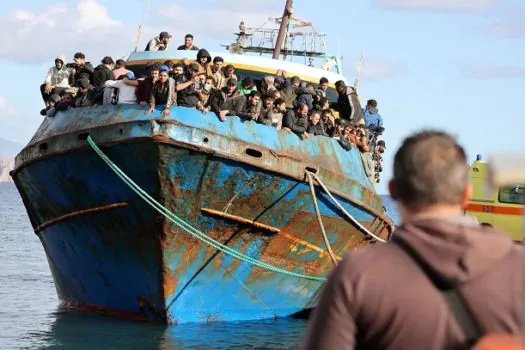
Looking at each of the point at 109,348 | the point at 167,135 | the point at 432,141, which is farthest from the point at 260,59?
the point at 432,141

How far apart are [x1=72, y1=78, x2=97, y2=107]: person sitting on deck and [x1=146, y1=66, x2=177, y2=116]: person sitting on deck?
3.92 feet

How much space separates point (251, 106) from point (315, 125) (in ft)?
3.84

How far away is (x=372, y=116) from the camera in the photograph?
61.5ft

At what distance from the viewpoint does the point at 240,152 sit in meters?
12.8

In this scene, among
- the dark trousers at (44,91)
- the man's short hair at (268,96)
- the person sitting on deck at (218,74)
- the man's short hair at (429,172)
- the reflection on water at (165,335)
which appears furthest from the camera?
the dark trousers at (44,91)

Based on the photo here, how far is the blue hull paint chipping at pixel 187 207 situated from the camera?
1279cm

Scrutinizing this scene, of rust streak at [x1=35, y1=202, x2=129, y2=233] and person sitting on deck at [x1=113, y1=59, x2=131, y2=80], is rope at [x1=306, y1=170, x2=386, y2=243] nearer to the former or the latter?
rust streak at [x1=35, y1=202, x2=129, y2=233]

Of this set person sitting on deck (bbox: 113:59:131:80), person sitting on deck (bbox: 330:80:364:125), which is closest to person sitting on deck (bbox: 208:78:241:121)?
person sitting on deck (bbox: 113:59:131:80)

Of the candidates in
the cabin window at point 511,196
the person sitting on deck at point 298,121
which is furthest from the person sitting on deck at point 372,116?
the person sitting on deck at point 298,121

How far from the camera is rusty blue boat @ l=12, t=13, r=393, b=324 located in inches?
504

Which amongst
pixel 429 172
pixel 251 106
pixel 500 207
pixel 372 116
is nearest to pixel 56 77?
pixel 251 106

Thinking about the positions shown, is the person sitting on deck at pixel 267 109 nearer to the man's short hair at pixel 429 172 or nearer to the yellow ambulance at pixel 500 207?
the yellow ambulance at pixel 500 207

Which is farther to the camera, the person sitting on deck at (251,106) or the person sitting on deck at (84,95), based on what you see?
the person sitting on deck at (84,95)

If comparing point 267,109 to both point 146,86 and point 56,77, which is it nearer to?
point 146,86
